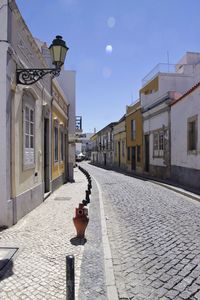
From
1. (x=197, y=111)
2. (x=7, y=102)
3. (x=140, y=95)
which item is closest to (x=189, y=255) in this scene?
(x=7, y=102)

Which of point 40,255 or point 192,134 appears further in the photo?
point 192,134

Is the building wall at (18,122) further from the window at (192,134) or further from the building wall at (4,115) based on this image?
the window at (192,134)

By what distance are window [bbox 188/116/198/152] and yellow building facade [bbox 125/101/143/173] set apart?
10.9 m

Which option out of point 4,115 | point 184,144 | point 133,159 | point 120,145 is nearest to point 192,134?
point 184,144

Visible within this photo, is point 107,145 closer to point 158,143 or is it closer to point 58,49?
point 158,143

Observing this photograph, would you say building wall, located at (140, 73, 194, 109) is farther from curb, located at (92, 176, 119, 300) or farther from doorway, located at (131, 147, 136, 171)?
curb, located at (92, 176, 119, 300)

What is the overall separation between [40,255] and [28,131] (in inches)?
163

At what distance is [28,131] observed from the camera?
319 inches

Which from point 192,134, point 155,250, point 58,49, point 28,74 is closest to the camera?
point 155,250

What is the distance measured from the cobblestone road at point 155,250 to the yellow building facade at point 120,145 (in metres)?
25.5

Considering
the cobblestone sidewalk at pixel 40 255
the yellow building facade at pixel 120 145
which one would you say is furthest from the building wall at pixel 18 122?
the yellow building facade at pixel 120 145

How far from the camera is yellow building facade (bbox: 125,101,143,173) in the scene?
26203mm

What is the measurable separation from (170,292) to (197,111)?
10922mm

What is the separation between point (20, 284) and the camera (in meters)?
3.69
